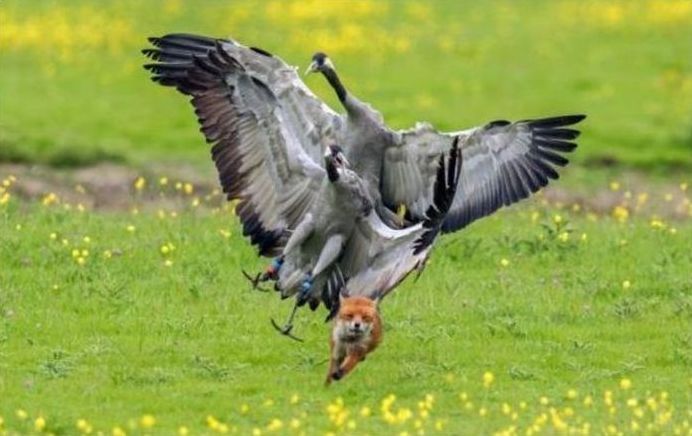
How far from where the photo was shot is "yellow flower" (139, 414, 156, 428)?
37.3 ft

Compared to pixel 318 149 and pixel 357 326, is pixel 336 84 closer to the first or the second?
pixel 318 149

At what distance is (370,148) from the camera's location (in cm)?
1508

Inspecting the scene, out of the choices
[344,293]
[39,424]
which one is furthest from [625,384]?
[39,424]

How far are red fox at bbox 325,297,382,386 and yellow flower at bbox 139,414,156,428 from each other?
1.50m

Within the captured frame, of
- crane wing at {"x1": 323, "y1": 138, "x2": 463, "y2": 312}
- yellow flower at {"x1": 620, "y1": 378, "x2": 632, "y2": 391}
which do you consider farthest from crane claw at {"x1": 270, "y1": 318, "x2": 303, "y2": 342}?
yellow flower at {"x1": 620, "y1": 378, "x2": 632, "y2": 391}

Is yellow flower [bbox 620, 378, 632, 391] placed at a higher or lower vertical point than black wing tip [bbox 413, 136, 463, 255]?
lower

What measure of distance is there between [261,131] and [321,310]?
1.69m

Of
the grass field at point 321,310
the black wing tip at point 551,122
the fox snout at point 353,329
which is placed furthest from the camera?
the black wing tip at point 551,122

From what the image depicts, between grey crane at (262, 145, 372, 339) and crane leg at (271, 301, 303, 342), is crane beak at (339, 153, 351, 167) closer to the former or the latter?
grey crane at (262, 145, 372, 339)

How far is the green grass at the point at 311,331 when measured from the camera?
41.3ft

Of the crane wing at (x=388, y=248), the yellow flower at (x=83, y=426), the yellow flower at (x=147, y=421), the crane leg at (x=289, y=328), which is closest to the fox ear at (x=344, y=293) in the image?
the crane wing at (x=388, y=248)

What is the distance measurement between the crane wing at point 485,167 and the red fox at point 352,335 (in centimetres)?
219

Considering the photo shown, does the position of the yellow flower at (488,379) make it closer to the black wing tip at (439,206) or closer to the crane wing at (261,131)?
the black wing tip at (439,206)

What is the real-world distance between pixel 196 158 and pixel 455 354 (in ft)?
42.8
